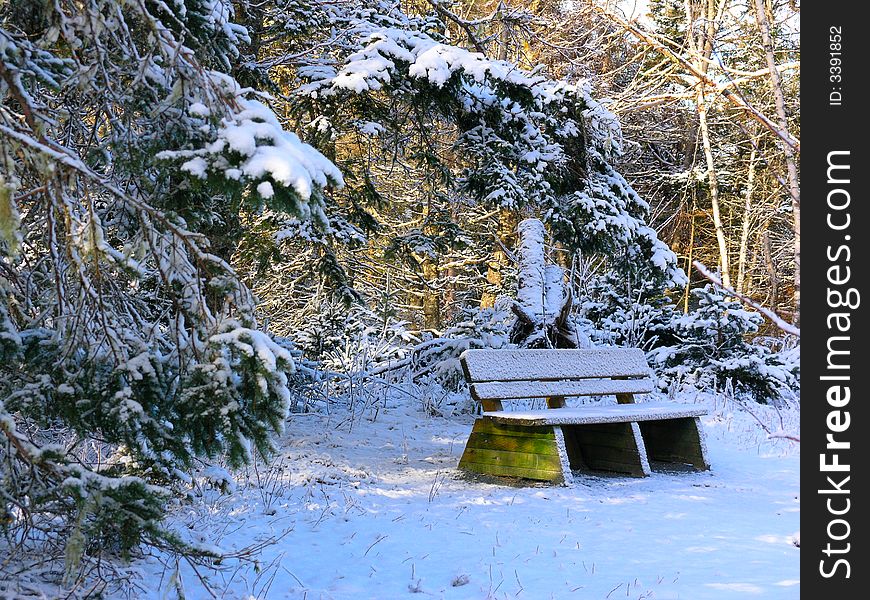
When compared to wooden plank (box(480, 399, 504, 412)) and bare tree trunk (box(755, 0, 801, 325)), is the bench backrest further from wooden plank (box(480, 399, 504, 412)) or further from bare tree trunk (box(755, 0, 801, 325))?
bare tree trunk (box(755, 0, 801, 325))

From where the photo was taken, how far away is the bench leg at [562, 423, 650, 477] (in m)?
5.95

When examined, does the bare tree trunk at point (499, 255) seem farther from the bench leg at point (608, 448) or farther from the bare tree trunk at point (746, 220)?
the bare tree trunk at point (746, 220)

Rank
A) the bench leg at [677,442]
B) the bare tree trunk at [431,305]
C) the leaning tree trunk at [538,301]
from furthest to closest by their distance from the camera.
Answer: the bare tree trunk at [431,305] < the leaning tree trunk at [538,301] < the bench leg at [677,442]

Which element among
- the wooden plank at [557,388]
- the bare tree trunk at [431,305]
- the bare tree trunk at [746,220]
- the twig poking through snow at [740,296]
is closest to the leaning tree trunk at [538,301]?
the wooden plank at [557,388]

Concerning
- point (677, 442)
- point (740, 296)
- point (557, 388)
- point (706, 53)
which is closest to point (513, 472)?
point (557, 388)

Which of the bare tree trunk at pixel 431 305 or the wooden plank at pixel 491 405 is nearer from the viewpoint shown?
the wooden plank at pixel 491 405

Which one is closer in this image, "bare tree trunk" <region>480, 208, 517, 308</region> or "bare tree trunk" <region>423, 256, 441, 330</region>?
"bare tree trunk" <region>480, 208, 517, 308</region>

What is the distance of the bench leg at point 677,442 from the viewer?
6.34 meters

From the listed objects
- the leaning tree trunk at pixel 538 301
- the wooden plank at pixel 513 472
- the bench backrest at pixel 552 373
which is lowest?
the wooden plank at pixel 513 472

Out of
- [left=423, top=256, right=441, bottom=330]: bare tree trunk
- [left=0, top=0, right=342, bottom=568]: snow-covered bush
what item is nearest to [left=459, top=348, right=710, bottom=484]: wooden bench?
[left=0, top=0, right=342, bottom=568]: snow-covered bush

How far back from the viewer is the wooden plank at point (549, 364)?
18.9 feet

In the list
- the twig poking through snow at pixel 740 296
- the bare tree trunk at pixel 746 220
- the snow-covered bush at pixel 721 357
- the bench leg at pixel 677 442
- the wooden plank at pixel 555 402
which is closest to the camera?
the twig poking through snow at pixel 740 296

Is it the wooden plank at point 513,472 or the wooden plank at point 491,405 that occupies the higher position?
the wooden plank at point 491,405
